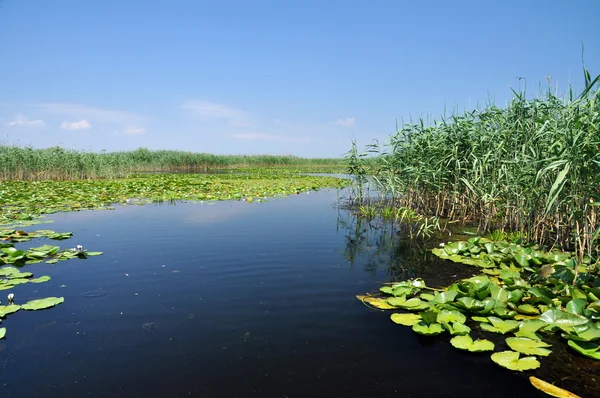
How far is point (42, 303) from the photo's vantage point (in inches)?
136

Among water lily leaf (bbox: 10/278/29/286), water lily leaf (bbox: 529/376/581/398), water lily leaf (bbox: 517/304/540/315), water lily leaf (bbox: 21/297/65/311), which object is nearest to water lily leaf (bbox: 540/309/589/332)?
water lily leaf (bbox: 517/304/540/315)

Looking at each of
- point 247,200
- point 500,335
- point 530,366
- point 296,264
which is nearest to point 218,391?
point 530,366

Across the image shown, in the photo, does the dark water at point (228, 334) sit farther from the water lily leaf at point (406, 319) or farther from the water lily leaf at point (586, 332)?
the water lily leaf at point (586, 332)

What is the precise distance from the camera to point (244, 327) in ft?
10.3

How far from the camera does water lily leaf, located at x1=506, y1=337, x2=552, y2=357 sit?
2576 millimetres

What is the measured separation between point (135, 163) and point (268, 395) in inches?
1312

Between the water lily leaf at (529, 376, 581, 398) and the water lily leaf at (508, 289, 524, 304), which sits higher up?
the water lily leaf at (508, 289, 524, 304)

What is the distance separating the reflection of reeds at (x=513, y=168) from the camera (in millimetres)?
3986

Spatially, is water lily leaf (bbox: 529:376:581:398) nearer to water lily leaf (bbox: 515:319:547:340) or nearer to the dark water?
the dark water

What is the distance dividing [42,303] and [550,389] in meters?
4.33

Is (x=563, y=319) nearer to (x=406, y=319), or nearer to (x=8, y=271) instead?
(x=406, y=319)

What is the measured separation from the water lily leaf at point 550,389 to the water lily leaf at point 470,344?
14.3 inches

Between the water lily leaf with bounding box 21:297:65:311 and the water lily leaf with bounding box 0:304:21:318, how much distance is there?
58 millimetres

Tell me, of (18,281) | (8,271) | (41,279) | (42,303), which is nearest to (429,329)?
(42,303)
